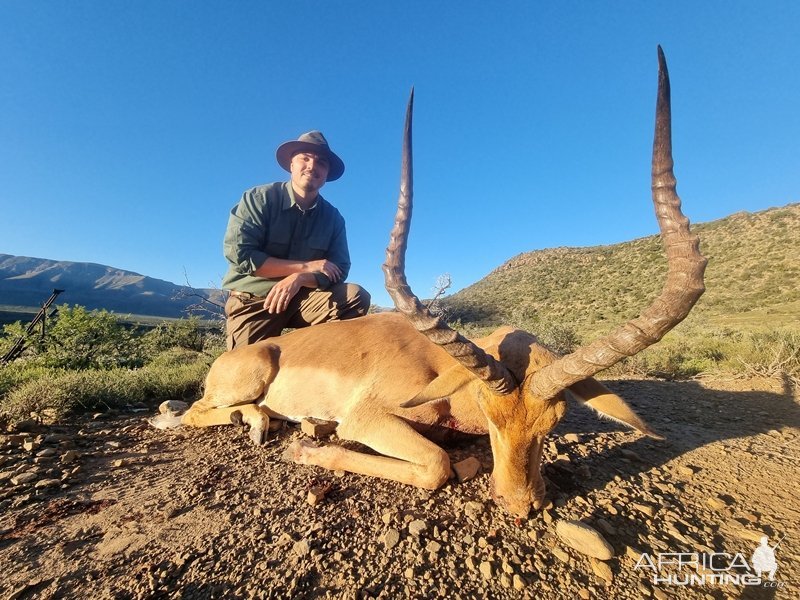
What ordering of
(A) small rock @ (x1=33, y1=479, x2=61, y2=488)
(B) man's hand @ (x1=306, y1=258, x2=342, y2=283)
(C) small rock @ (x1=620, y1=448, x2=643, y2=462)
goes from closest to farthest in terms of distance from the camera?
(A) small rock @ (x1=33, y1=479, x2=61, y2=488) < (C) small rock @ (x1=620, y1=448, x2=643, y2=462) < (B) man's hand @ (x1=306, y1=258, x2=342, y2=283)

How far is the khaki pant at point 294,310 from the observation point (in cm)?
545

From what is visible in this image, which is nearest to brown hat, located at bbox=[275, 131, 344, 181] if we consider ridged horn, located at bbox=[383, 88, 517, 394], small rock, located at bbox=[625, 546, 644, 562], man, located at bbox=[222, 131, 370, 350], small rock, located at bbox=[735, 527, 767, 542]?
man, located at bbox=[222, 131, 370, 350]

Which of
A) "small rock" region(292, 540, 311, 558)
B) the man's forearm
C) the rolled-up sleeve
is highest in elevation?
the rolled-up sleeve

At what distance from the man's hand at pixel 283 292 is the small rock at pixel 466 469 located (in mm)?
3163

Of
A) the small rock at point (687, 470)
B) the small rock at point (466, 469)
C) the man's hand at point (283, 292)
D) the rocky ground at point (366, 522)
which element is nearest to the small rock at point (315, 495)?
the rocky ground at point (366, 522)

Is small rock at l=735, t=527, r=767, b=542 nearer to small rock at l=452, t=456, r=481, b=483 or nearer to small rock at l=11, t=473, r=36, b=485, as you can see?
small rock at l=452, t=456, r=481, b=483

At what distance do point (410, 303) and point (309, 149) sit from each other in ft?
13.5

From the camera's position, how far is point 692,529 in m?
2.37

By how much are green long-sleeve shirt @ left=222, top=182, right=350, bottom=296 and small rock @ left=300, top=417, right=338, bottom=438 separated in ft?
6.96

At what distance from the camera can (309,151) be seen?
5.47 m

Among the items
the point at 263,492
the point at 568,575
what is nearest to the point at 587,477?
the point at 568,575

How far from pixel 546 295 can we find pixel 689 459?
39560 mm

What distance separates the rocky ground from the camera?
188 cm

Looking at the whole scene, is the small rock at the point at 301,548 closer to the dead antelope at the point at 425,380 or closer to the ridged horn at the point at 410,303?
the dead antelope at the point at 425,380
